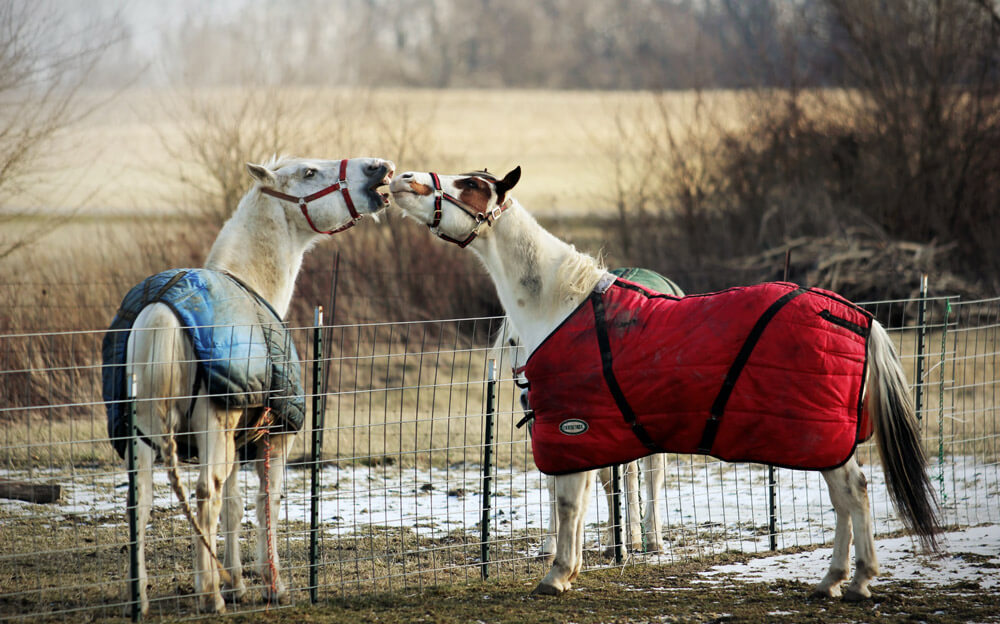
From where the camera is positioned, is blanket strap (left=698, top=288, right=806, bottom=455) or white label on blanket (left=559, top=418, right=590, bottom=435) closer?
blanket strap (left=698, top=288, right=806, bottom=455)

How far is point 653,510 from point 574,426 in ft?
4.72

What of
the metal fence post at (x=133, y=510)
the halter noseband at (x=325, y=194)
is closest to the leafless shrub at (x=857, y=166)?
the halter noseband at (x=325, y=194)

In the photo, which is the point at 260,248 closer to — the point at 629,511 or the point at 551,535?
the point at 551,535

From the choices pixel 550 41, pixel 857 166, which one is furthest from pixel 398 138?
pixel 550 41

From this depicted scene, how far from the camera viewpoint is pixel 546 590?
4355mm

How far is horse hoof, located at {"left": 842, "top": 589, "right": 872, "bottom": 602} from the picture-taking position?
4184mm

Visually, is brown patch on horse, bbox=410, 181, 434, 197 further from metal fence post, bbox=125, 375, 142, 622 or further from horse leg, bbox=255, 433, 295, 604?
metal fence post, bbox=125, 375, 142, 622

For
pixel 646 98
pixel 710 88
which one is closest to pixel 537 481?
pixel 710 88

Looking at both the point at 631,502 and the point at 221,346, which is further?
the point at 631,502

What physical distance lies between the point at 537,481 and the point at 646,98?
24.2 metres

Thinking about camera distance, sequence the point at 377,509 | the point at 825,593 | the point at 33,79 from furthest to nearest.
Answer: the point at 33,79, the point at 377,509, the point at 825,593

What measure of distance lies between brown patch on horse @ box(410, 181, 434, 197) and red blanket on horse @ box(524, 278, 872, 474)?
0.89 metres

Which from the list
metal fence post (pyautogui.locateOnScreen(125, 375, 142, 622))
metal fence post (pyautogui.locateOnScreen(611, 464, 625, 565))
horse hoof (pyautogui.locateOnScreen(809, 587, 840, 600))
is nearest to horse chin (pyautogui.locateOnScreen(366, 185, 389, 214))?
metal fence post (pyautogui.locateOnScreen(125, 375, 142, 622))

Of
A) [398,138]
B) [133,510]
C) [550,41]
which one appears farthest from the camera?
[550,41]
